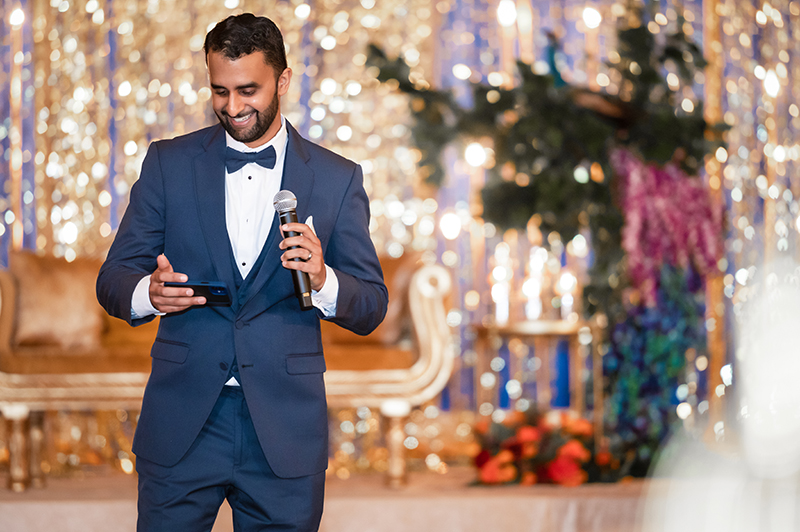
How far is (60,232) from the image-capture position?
4.49 metres

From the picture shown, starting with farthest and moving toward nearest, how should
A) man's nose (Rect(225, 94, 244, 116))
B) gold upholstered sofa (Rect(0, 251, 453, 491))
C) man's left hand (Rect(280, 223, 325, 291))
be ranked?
gold upholstered sofa (Rect(0, 251, 453, 491)), man's nose (Rect(225, 94, 244, 116)), man's left hand (Rect(280, 223, 325, 291))

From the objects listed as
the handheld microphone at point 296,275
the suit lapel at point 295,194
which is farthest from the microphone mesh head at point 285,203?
the suit lapel at point 295,194

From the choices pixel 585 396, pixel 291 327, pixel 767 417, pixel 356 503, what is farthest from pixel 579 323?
pixel 291 327

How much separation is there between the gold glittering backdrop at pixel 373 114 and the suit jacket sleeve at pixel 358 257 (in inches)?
118

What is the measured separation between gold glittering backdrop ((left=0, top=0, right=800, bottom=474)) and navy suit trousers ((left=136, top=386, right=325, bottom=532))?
3.04 metres

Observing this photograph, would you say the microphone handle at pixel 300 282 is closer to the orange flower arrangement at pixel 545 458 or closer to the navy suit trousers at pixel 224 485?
the navy suit trousers at pixel 224 485

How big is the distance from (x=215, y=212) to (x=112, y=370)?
231 cm

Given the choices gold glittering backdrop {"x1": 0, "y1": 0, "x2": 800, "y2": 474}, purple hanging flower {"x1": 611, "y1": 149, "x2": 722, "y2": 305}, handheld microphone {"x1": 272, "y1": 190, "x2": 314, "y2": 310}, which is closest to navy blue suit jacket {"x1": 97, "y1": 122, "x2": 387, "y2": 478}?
handheld microphone {"x1": 272, "y1": 190, "x2": 314, "y2": 310}

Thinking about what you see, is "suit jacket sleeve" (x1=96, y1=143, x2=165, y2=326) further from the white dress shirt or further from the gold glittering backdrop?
the gold glittering backdrop

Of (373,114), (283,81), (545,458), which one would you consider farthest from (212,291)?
(373,114)

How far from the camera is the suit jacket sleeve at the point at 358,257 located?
1.33 m

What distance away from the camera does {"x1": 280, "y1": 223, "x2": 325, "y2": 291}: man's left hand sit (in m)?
1.13

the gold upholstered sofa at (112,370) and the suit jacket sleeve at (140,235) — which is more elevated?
the suit jacket sleeve at (140,235)

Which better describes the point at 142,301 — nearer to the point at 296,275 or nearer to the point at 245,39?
the point at 296,275
